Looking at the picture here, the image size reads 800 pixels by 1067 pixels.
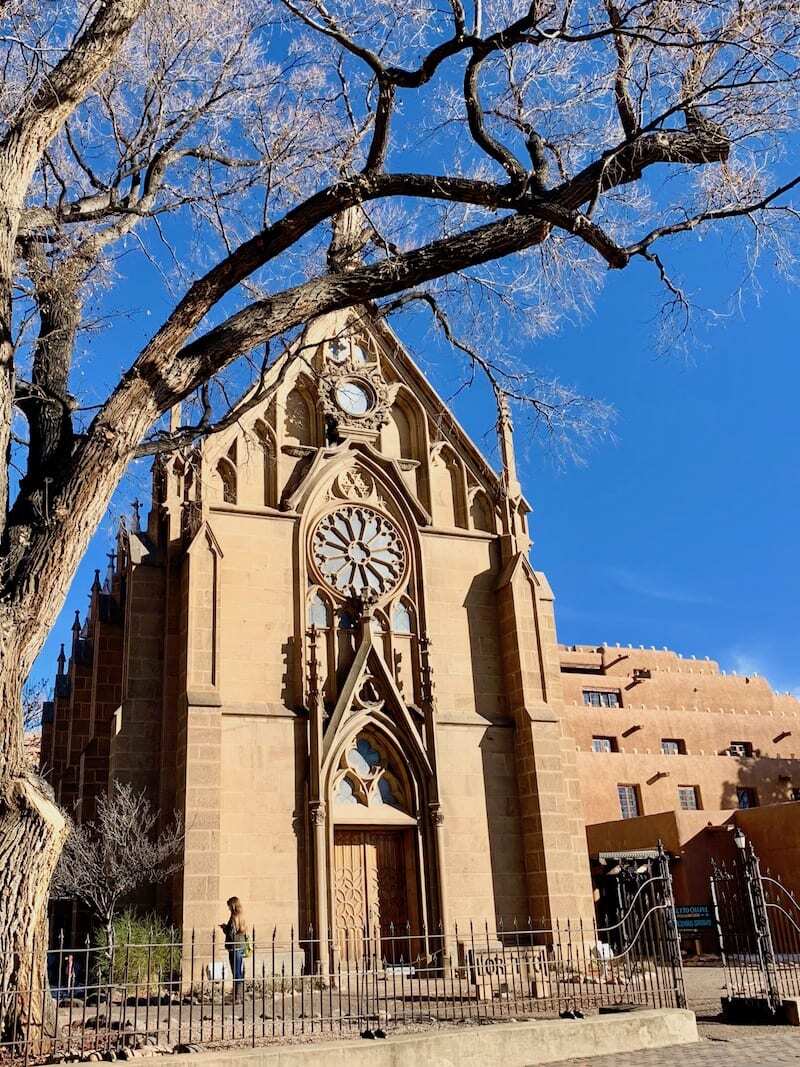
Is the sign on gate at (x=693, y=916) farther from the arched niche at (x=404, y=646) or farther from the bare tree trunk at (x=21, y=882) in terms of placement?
the bare tree trunk at (x=21, y=882)

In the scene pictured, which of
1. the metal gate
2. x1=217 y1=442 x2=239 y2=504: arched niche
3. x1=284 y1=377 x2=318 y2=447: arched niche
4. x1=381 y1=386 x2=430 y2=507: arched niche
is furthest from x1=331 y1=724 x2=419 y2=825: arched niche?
x1=284 y1=377 x2=318 y2=447: arched niche

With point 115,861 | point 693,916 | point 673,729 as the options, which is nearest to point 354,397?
point 115,861

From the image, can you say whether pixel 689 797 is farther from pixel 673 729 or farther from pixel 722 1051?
pixel 722 1051

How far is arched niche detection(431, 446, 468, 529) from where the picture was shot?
86.4 feet

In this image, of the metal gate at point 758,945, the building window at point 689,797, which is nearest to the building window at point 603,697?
the building window at point 689,797

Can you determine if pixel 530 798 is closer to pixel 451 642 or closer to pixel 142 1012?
pixel 451 642

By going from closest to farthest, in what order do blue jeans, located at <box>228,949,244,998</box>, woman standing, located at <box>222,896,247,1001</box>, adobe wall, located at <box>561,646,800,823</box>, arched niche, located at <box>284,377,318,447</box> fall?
blue jeans, located at <box>228,949,244,998</box> → woman standing, located at <box>222,896,247,1001</box> → arched niche, located at <box>284,377,318,447</box> → adobe wall, located at <box>561,646,800,823</box>

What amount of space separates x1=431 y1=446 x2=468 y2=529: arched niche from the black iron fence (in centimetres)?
1011

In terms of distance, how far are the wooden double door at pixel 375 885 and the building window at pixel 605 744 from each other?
67.8 feet

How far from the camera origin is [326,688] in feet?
74.8

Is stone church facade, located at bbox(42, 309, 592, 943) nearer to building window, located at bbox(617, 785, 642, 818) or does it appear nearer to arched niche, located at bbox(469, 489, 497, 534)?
arched niche, located at bbox(469, 489, 497, 534)

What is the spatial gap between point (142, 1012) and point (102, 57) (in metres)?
12.2

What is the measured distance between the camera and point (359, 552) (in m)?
24.6

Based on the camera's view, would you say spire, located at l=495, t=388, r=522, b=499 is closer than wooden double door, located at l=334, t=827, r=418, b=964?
No
